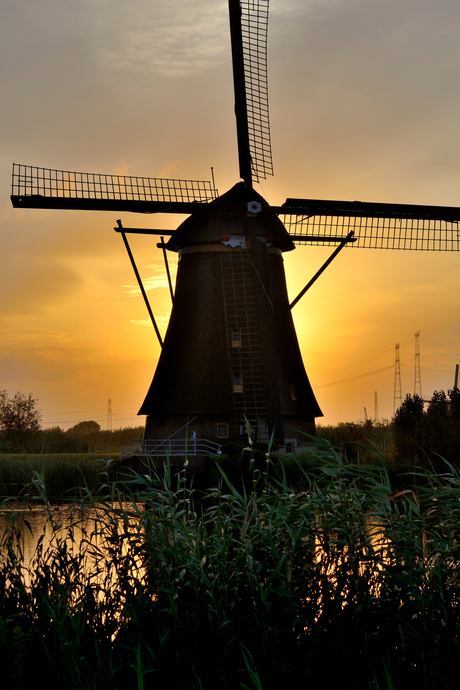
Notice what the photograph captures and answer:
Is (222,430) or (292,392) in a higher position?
Result: (292,392)

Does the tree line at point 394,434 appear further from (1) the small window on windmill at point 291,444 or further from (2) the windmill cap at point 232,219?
(2) the windmill cap at point 232,219

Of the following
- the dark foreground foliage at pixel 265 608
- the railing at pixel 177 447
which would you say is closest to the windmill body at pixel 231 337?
the railing at pixel 177 447

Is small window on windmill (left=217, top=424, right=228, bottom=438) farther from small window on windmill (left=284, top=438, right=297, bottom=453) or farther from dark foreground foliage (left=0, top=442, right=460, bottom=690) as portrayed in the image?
dark foreground foliage (left=0, top=442, right=460, bottom=690)

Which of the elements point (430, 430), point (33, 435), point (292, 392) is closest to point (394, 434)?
point (430, 430)

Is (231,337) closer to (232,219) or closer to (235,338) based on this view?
(235,338)

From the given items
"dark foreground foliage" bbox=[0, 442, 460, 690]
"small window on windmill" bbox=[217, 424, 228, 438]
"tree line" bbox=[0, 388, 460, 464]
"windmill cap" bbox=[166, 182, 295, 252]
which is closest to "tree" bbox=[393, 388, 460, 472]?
"tree line" bbox=[0, 388, 460, 464]

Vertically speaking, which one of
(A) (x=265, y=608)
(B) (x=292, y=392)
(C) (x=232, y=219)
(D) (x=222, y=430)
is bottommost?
(A) (x=265, y=608)

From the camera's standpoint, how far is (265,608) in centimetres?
502

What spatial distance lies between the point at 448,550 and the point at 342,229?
15987mm

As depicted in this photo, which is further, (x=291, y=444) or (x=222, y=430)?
(x=291, y=444)

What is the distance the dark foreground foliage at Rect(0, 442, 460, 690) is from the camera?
5047 mm

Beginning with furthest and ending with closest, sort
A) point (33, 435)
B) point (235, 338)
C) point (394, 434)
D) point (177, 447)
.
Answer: point (33, 435) < point (394, 434) < point (177, 447) < point (235, 338)

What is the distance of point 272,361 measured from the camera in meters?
18.1

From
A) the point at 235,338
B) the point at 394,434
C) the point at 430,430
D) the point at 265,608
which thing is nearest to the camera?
the point at 265,608
